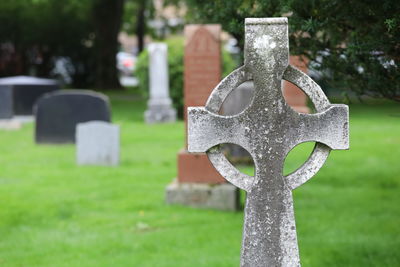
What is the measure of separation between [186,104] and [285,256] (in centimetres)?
519

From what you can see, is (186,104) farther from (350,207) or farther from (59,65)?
(59,65)

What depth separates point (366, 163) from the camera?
12523 mm

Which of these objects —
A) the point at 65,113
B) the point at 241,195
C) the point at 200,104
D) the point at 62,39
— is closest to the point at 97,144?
the point at 65,113

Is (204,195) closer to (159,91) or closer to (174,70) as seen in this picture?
(159,91)

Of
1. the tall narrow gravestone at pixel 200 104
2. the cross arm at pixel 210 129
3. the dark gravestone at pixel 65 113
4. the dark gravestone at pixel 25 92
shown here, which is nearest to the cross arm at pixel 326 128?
the cross arm at pixel 210 129

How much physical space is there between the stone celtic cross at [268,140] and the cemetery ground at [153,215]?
2278 mm

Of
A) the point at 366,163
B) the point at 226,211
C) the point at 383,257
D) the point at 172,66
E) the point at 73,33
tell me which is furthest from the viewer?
the point at 73,33

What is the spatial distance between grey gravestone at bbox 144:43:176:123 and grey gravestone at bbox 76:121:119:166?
715 cm

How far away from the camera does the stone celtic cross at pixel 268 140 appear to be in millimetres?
4137

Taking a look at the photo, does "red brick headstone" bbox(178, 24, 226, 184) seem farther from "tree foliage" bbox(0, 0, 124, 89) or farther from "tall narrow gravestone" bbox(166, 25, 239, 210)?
"tree foliage" bbox(0, 0, 124, 89)

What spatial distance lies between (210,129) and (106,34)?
89.3ft

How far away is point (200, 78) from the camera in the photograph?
9.30 metres

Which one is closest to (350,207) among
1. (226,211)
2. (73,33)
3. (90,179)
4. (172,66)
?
(226,211)

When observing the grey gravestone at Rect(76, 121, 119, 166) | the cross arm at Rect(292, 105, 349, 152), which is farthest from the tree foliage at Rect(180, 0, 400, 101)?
the grey gravestone at Rect(76, 121, 119, 166)
